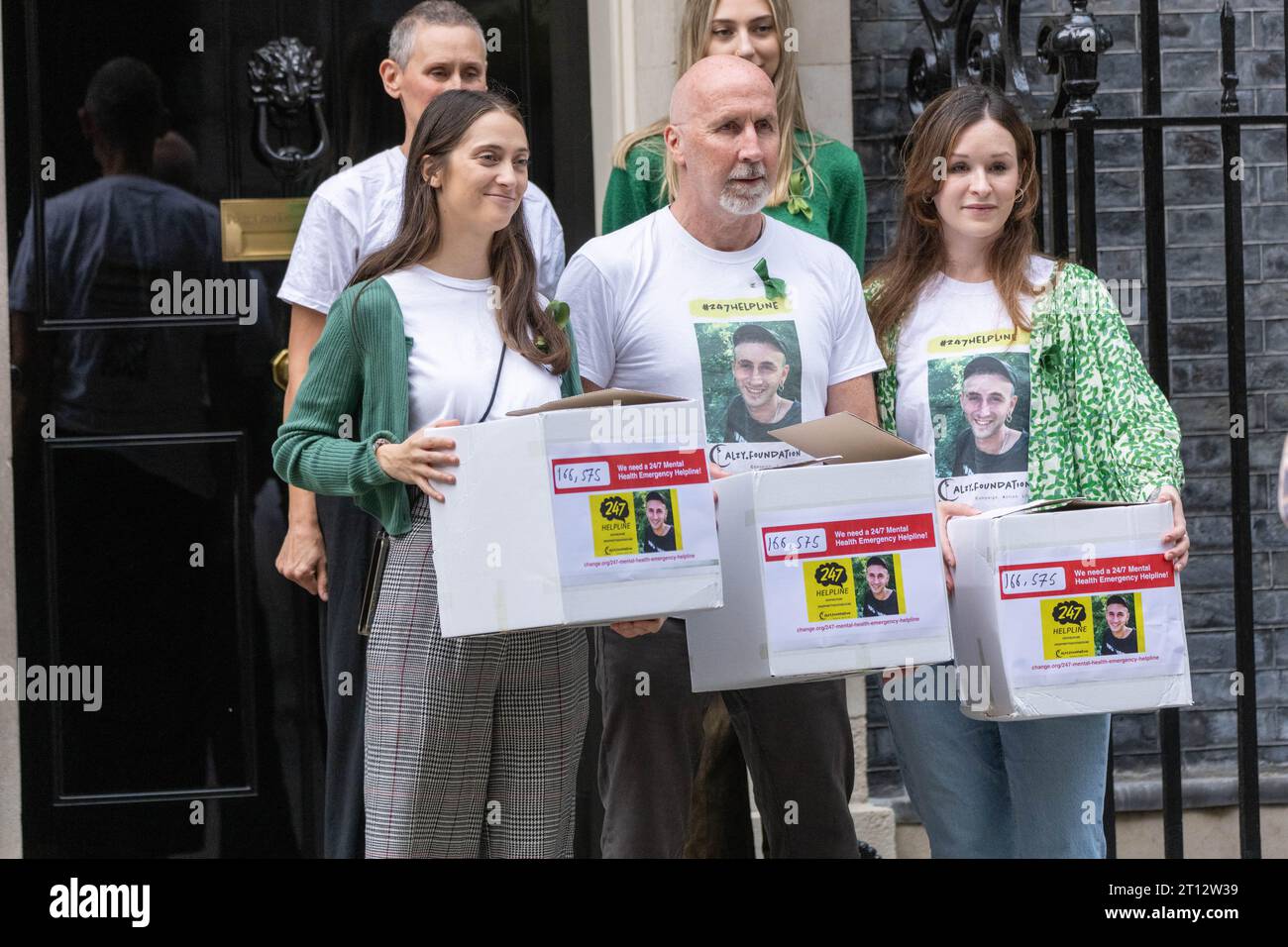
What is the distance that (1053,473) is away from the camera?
3.50 m

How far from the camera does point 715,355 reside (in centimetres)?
347

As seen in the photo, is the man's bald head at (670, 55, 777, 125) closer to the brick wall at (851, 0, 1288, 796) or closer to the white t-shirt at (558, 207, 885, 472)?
the white t-shirt at (558, 207, 885, 472)

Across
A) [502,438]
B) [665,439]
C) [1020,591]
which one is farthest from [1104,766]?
[502,438]

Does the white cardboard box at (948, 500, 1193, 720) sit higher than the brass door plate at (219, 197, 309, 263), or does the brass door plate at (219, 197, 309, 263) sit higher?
the brass door plate at (219, 197, 309, 263)

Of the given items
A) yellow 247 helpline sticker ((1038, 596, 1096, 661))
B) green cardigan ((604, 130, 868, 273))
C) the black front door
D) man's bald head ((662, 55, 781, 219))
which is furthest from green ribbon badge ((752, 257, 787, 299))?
the black front door

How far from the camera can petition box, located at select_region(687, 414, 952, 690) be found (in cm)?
312

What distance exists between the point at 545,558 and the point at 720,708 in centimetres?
128

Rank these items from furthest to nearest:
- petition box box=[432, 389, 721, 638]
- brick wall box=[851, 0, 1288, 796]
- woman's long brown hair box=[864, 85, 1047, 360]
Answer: brick wall box=[851, 0, 1288, 796] → woman's long brown hair box=[864, 85, 1047, 360] → petition box box=[432, 389, 721, 638]

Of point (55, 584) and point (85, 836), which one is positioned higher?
point (55, 584)

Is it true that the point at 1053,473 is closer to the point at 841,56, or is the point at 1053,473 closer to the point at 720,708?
the point at 720,708

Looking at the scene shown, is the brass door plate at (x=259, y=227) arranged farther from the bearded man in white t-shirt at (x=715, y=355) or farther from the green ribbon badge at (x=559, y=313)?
the green ribbon badge at (x=559, y=313)

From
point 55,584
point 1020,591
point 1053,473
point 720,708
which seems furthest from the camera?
point 55,584

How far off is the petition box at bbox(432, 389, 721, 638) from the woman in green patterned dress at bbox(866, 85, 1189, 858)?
70 centimetres

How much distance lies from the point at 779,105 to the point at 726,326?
76cm
